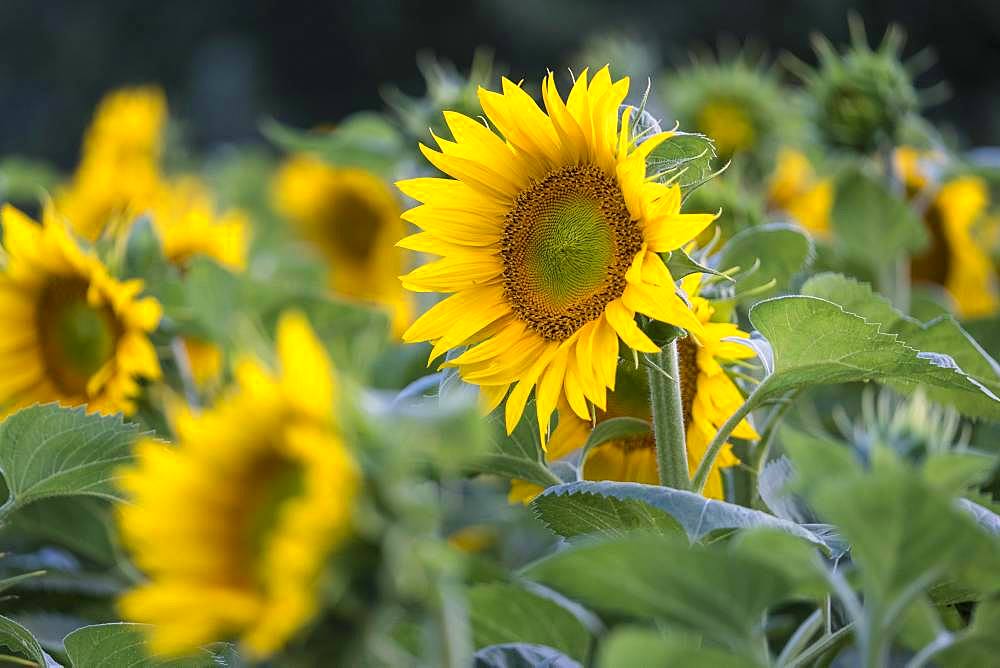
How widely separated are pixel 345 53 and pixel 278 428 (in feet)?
13.8

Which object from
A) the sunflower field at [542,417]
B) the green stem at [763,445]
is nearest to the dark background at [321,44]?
the sunflower field at [542,417]

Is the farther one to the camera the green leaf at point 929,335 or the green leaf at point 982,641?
the green leaf at point 929,335

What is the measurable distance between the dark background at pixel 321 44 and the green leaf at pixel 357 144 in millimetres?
2415

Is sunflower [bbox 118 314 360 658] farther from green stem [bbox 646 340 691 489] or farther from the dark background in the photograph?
the dark background

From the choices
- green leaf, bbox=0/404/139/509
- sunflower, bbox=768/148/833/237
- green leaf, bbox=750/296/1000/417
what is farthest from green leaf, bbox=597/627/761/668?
sunflower, bbox=768/148/833/237

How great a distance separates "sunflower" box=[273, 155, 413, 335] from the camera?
1.73m

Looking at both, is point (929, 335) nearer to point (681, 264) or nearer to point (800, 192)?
point (681, 264)

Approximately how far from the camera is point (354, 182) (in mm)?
1756

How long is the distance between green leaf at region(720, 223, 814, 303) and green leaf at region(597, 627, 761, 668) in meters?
0.41

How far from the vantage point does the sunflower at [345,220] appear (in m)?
1.73

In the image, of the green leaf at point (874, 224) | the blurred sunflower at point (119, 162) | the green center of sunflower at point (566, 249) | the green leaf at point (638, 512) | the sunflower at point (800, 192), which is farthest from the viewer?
the blurred sunflower at point (119, 162)

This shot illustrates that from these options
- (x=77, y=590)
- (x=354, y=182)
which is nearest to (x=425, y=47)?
(x=354, y=182)

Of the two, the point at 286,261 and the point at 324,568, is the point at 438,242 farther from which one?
the point at 286,261

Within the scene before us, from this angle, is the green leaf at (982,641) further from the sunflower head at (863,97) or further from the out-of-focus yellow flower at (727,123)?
the out-of-focus yellow flower at (727,123)
